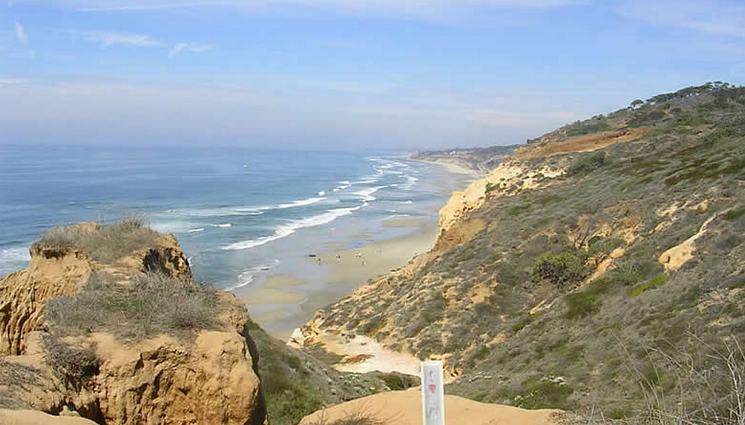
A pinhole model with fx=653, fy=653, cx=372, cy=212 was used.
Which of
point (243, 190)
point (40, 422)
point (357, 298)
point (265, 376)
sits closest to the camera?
point (40, 422)

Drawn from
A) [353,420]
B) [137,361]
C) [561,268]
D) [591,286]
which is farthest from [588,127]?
[137,361]

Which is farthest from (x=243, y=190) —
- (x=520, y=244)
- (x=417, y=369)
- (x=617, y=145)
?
(x=417, y=369)

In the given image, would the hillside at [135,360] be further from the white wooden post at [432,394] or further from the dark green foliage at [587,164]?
the dark green foliage at [587,164]

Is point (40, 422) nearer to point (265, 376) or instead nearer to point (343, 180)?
point (265, 376)

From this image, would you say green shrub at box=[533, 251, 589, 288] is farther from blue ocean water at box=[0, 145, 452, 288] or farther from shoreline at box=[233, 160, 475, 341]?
blue ocean water at box=[0, 145, 452, 288]

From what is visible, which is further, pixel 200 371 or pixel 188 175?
pixel 188 175

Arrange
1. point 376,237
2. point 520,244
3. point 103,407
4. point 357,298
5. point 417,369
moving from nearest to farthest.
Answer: point 103,407 < point 417,369 < point 520,244 < point 357,298 < point 376,237
